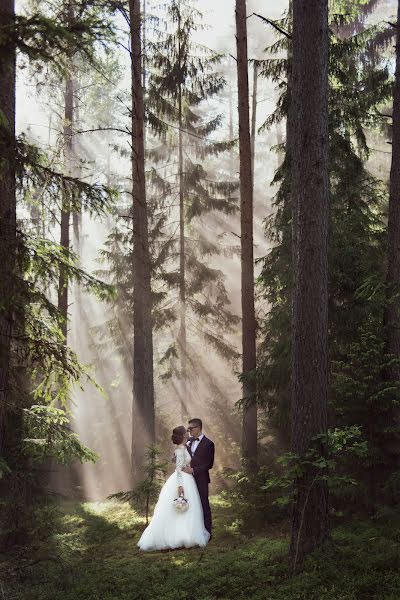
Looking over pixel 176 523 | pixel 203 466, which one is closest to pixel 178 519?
pixel 176 523

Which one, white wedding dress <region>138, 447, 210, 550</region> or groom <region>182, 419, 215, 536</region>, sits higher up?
groom <region>182, 419, 215, 536</region>

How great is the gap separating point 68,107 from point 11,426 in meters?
13.5

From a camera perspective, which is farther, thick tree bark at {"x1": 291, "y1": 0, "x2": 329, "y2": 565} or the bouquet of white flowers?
the bouquet of white flowers

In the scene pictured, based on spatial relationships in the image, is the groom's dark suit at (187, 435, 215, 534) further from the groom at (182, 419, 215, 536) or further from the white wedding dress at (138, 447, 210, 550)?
the white wedding dress at (138, 447, 210, 550)

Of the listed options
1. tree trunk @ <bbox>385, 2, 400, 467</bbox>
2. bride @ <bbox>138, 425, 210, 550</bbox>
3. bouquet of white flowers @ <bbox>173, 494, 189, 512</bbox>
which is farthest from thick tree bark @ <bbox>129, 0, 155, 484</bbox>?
tree trunk @ <bbox>385, 2, 400, 467</bbox>

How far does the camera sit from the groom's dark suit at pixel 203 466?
1045cm

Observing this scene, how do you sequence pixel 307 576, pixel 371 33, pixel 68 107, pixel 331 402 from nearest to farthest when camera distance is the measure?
pixel 307 576 < pixel 331 402 < pixel 371 33 < pixel 68 107

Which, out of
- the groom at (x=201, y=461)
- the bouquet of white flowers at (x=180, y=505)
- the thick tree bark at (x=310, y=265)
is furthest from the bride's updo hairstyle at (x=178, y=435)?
the thick tree bark at (x=310, y=265)

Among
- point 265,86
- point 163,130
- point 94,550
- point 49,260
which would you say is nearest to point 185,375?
point 163,130

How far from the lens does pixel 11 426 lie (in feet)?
33.7

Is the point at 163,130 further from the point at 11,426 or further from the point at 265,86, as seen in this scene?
the point at 265,86

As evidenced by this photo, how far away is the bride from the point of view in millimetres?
9773

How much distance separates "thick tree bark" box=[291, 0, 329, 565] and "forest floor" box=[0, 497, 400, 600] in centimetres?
55

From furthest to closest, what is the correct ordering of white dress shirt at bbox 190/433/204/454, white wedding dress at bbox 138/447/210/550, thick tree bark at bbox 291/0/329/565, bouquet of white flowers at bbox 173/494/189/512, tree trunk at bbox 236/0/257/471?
tree trunk at bbox 236/0/257/471 < white dress shirt at bbox 190/433/204/454 < bouquet of white flowers at bbox 173/494/189/512 < white wedding dress at bbox 138/447/210/550 < thick tree bark at bbox 291/0/329/565
